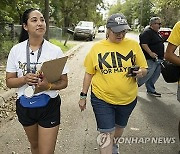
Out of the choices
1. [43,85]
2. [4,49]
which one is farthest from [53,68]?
[4,49]

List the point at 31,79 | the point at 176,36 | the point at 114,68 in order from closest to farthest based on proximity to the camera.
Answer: the point at 31,79 → the point at 114,68 → the point at 176,36

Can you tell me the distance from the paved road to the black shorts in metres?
1.40

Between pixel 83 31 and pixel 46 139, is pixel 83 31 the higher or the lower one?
the lower one

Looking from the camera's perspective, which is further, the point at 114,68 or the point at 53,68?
the point at 114,68

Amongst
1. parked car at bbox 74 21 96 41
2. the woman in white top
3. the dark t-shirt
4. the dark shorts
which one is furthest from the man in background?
parked car at bbox 74 21 96 41

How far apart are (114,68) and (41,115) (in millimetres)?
979

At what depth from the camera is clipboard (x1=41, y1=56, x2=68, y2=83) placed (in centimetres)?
294

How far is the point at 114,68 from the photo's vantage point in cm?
355

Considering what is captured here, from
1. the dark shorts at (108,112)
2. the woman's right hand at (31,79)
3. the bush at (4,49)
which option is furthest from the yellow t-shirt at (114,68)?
the bush at (4,49)

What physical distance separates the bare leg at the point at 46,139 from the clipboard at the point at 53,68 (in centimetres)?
50

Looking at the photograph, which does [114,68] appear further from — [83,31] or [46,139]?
[83,31]

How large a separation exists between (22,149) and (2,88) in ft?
12.0

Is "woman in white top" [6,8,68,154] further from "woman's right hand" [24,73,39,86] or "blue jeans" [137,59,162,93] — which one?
"blue jeans" [137,59,162,93]

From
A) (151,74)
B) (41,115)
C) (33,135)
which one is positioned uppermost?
(41,115)
